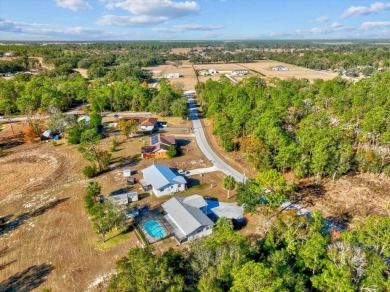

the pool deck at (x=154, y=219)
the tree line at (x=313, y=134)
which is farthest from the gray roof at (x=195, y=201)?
the tree line at (x=313, y=134)

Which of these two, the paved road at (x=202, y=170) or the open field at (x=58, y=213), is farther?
the paved road at (x=202, y=170)

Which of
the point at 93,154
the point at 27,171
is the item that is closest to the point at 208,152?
the point at 93,154

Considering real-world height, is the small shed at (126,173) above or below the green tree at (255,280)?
below

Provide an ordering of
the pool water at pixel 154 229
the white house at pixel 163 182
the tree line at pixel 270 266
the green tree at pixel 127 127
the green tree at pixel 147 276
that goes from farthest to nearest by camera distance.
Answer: the green tree at pixel 127 127 < the white house at pixel 163 182 < the pool water at pixel 154 229 < the green tree at pixel 147 276 < the tree line at pixel 270 266

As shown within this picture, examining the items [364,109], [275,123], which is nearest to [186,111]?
[275,123]

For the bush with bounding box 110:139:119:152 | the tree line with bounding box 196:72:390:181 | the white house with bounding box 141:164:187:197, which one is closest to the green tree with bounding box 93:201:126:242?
the white house with bounding box 141:164:187:197

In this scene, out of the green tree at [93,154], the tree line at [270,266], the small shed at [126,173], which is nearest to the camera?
the tree line at [270,266]

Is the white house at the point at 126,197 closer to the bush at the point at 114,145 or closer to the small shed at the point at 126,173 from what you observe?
the small shed at the point at 126,173
